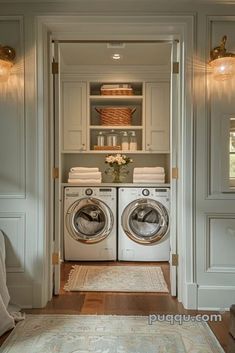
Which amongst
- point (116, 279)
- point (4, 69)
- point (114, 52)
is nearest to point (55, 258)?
point (116, 279)

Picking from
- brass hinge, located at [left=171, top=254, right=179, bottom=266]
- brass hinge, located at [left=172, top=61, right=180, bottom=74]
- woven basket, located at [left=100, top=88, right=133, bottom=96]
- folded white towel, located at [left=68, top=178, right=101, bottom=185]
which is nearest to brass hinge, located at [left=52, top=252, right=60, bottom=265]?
brass hinge, located at [left=171, top=254, right=179, bottom=266]

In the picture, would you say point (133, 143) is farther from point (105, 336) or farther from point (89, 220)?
point (105, 336)

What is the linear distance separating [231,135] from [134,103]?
217 cm

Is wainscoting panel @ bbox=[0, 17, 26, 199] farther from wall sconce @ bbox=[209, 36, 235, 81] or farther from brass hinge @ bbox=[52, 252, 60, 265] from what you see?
wall sconce @ bbox=[209, 36, 235, 81]

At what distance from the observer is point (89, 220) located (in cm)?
407

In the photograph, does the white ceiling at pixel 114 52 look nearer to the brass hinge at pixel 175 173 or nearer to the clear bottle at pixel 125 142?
the clear bottle at pixel 125 142

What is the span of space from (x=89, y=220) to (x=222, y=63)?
7.95 feet

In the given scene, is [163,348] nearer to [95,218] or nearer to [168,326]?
[168,326]

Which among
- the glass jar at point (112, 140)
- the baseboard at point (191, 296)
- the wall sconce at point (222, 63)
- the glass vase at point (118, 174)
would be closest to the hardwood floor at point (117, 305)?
the baseboard at point (191, 296)

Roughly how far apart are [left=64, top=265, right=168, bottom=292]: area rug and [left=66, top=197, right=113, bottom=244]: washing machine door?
0.39 meters

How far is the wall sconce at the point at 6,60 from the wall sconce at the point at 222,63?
160 centimetres

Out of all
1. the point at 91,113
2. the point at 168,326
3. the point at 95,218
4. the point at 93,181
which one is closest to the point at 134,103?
the point at 91,113

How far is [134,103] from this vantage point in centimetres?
463

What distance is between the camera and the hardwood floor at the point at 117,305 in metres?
2.56
